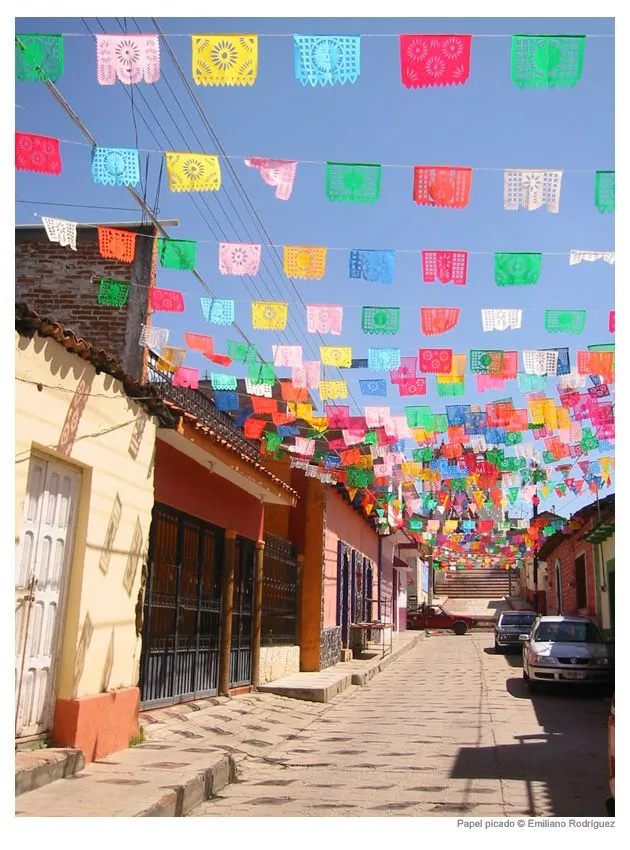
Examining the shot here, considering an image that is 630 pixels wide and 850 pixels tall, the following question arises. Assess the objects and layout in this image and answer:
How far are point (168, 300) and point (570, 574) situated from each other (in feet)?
70.1

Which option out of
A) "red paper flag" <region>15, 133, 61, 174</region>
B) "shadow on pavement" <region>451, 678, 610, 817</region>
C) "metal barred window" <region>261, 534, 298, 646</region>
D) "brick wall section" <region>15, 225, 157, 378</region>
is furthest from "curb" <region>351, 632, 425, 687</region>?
"red paper flag" <region>15, 133, 61, 174</region>

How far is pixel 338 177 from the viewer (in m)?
7.07

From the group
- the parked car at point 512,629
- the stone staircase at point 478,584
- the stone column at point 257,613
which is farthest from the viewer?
the stone staircase at point 478,584

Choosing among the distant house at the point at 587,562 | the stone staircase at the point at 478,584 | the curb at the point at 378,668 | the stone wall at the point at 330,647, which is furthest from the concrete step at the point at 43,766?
the stone staircase at the point at 478,584

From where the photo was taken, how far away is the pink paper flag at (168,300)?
982cm

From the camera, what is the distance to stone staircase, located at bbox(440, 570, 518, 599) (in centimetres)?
5655

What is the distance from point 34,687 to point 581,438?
10407mm

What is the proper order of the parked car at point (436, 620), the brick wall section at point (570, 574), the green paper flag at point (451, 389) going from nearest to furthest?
the green paper flag at point (451, 389)
the brick wall section at point (570, 574)
the parked car at point (436, 620)

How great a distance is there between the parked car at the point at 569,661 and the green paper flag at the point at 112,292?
31.3 feet

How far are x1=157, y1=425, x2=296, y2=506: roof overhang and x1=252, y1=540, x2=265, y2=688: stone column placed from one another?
1018 mm

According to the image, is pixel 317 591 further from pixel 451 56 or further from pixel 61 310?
pixel 451 56

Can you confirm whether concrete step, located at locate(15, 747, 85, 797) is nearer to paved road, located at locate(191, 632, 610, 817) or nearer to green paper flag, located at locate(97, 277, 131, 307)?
paved road, located at locate(191, 632, 610, 817)

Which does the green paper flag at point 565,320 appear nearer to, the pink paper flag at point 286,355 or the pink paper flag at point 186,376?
the pink paper flag at point 286,355

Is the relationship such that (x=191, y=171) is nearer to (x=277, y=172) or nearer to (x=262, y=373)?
(x=277, y=172)
